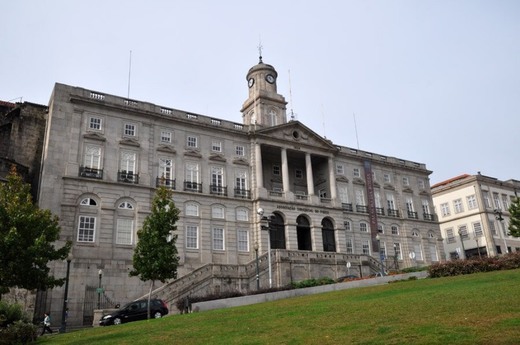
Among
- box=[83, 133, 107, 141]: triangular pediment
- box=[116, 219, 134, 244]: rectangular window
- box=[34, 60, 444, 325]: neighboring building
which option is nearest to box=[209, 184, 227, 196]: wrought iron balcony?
box=[34, 60, 444, 325]: neighboring building

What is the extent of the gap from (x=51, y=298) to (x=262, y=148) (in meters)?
25.4

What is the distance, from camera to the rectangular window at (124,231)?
3934 centimetres

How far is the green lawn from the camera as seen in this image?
11.9 m

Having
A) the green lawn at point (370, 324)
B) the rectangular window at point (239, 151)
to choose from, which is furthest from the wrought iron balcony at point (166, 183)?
the green lawn at point (370, 324)

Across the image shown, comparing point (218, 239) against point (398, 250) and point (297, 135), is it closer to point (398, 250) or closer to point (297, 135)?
point (297, 135)

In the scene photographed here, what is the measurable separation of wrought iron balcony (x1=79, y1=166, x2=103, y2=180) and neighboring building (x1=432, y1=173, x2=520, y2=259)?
47.8m

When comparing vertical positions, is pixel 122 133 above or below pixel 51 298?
above

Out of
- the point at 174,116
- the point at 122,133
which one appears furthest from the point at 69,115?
the point at 174,116

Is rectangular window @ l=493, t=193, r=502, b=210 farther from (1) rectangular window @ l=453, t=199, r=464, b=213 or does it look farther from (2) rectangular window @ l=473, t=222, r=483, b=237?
(2) rectangular window @ l=473, t=222, r=483, b=237

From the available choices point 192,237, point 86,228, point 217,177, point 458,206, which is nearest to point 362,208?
point 217,177

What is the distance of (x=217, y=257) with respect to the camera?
43281 millimetres

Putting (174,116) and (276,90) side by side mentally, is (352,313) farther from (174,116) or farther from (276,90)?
(276,90)

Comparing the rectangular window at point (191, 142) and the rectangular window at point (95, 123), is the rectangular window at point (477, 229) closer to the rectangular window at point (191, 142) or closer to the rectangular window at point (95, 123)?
the rectangular window at point (191, 142)

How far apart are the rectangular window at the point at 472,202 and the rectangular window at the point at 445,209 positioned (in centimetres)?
378
